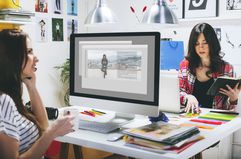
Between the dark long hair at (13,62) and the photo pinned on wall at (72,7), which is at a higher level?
the photo pinned on wall at (72,7)

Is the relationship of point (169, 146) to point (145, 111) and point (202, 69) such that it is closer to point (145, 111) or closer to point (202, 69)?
point (145, 111)

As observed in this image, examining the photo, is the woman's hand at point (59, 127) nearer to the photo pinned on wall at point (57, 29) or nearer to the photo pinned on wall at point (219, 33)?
the photo pinned on wall at point (219, 33)

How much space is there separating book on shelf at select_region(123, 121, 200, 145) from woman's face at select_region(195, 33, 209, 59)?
1754 mm

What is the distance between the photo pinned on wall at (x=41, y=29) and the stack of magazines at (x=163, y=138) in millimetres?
2478

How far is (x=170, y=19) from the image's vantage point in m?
3.01

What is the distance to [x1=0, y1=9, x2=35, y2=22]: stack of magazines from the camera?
3158mm

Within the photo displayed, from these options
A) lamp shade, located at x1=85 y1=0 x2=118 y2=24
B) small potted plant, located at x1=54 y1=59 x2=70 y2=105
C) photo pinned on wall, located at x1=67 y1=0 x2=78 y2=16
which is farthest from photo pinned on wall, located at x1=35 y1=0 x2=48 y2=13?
lamp shade, located at x1=85 y1=0 x2=118 y2=24

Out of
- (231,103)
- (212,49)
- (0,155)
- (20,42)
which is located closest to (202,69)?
(212,49)

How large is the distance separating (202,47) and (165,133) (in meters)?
1.91

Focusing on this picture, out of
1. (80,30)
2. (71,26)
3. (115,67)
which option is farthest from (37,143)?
(80,30)

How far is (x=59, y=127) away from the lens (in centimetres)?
157

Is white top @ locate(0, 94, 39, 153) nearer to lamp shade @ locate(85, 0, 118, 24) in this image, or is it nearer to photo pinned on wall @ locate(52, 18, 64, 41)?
lamp shade @ locate(85, 0, 118, 24)

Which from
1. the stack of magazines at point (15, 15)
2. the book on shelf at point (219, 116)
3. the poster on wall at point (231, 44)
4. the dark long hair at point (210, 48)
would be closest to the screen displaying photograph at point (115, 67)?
the book on shelf at point (219, 116)

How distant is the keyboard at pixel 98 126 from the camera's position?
188 centimetres
